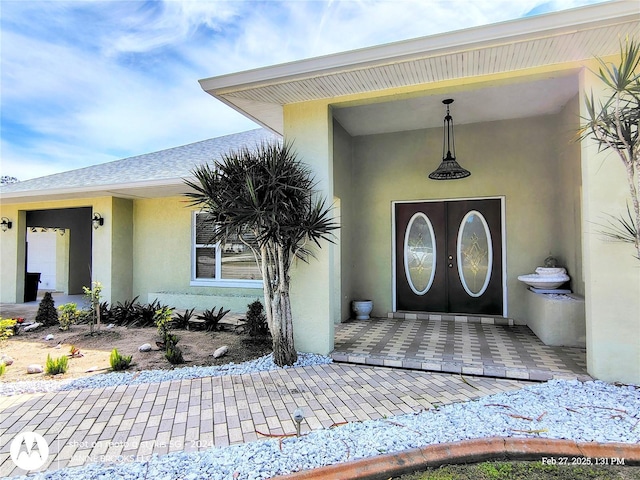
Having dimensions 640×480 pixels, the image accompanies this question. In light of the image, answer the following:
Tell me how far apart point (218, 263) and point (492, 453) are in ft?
25.9

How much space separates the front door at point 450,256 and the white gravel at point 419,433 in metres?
3.57

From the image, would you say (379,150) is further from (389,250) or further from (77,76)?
(77,76)

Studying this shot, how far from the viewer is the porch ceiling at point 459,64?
3393mm

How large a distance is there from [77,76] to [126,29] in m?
3.78

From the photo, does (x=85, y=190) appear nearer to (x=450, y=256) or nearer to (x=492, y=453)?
(x=450, y=256)

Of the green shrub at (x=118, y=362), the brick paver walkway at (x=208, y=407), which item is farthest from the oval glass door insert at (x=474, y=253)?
the green shrub at (x=118, y=362)

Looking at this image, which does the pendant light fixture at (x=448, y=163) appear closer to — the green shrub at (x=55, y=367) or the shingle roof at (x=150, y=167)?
the shingle roof at (x=150, y=167)

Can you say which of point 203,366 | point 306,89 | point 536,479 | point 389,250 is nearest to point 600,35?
point 306,89

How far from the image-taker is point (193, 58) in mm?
9219

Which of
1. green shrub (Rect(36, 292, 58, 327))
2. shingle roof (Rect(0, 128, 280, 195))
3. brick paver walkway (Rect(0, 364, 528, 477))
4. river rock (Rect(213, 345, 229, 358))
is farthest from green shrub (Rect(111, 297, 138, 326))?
brick paver walkway (Rect(0, 364, 528, 477))

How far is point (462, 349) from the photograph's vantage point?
512 centimetres

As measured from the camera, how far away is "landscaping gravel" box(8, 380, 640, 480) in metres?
2.42

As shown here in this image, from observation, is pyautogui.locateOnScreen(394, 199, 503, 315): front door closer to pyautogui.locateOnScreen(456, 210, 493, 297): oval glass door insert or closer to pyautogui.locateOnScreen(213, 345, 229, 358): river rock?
pyautogui.locateOnScreen(456, 210, 493, 297): oval glass door insert

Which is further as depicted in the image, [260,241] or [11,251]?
[11,251]
